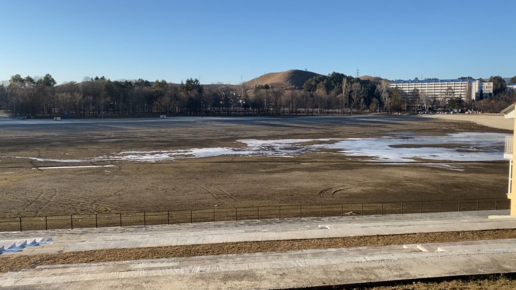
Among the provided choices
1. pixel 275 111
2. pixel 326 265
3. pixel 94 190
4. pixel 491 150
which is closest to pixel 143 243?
pixel 326 265

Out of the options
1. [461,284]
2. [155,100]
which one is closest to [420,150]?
[461,284]

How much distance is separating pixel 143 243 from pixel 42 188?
15.6m

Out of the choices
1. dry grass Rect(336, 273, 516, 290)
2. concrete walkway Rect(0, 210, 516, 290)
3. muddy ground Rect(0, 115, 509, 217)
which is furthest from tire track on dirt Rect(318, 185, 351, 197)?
dry grass Rect(336, 273, 516, 290)

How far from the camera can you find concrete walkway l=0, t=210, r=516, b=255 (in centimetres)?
1497

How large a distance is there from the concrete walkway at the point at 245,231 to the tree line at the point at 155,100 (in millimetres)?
95546

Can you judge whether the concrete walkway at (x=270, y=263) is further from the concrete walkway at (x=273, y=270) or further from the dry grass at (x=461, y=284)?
the dry grass at (x=461, y=284)

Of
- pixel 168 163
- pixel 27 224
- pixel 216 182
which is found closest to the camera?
pixel 27 224

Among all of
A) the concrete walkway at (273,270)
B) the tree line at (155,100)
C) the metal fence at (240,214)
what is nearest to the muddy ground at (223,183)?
the metal fence at (240,214)

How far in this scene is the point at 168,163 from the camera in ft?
125

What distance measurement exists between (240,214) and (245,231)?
4580mm

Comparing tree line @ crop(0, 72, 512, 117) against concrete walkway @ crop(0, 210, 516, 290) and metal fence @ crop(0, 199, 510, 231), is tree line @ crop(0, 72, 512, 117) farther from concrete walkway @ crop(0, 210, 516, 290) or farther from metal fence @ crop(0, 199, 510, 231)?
concrete walkway @ crop(0, 210, 516, 290)

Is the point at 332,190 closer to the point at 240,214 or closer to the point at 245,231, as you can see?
the point at 240,214

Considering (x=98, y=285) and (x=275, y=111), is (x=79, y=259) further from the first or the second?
(x=275, y=111)

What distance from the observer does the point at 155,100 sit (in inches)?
4815
